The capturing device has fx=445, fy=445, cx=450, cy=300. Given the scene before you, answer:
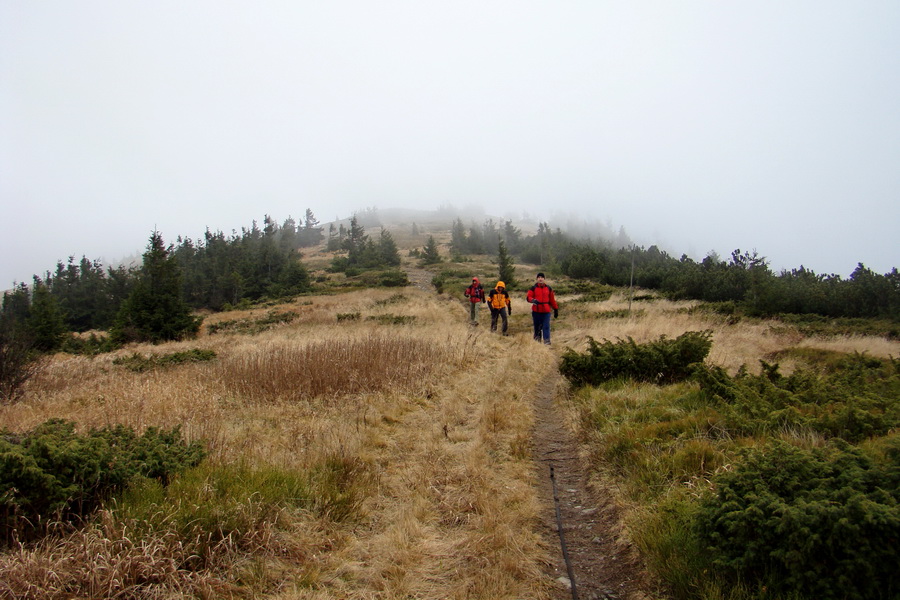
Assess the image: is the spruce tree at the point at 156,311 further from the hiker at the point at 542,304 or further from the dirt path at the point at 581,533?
the dirt path at the point at 581,533

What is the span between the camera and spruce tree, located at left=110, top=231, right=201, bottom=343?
87.5 feet

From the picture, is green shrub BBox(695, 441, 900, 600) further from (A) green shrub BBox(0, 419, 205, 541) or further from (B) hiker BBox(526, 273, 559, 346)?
(B) hiker BBox(526, 273, 559, 346)

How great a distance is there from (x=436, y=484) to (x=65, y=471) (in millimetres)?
2962

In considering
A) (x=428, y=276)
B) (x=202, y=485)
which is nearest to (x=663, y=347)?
(x=202, y=485)

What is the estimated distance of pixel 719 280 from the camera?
23172 millimetres

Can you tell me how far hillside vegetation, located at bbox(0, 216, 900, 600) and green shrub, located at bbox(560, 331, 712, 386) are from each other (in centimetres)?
3

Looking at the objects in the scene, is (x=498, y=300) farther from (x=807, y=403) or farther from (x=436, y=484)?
(x=436, y=484)

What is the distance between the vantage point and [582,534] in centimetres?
369

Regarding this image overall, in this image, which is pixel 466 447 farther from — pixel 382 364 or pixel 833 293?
pixel 833 293

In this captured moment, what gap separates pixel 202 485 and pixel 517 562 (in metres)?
2.47

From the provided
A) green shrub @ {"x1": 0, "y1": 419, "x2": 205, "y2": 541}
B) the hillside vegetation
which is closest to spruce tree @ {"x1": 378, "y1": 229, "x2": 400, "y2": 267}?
the hillside vegetation

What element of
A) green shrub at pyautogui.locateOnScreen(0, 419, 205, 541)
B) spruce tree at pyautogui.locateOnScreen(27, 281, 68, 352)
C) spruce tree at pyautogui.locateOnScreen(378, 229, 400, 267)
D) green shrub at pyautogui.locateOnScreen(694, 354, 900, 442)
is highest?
spruce tree at pyautogui.locateOnScreen(378, 229, 400, 267)

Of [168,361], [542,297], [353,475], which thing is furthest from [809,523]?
[168,361]

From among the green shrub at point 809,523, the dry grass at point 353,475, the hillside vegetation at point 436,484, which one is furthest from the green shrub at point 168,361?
the green shrub at point 809,523
